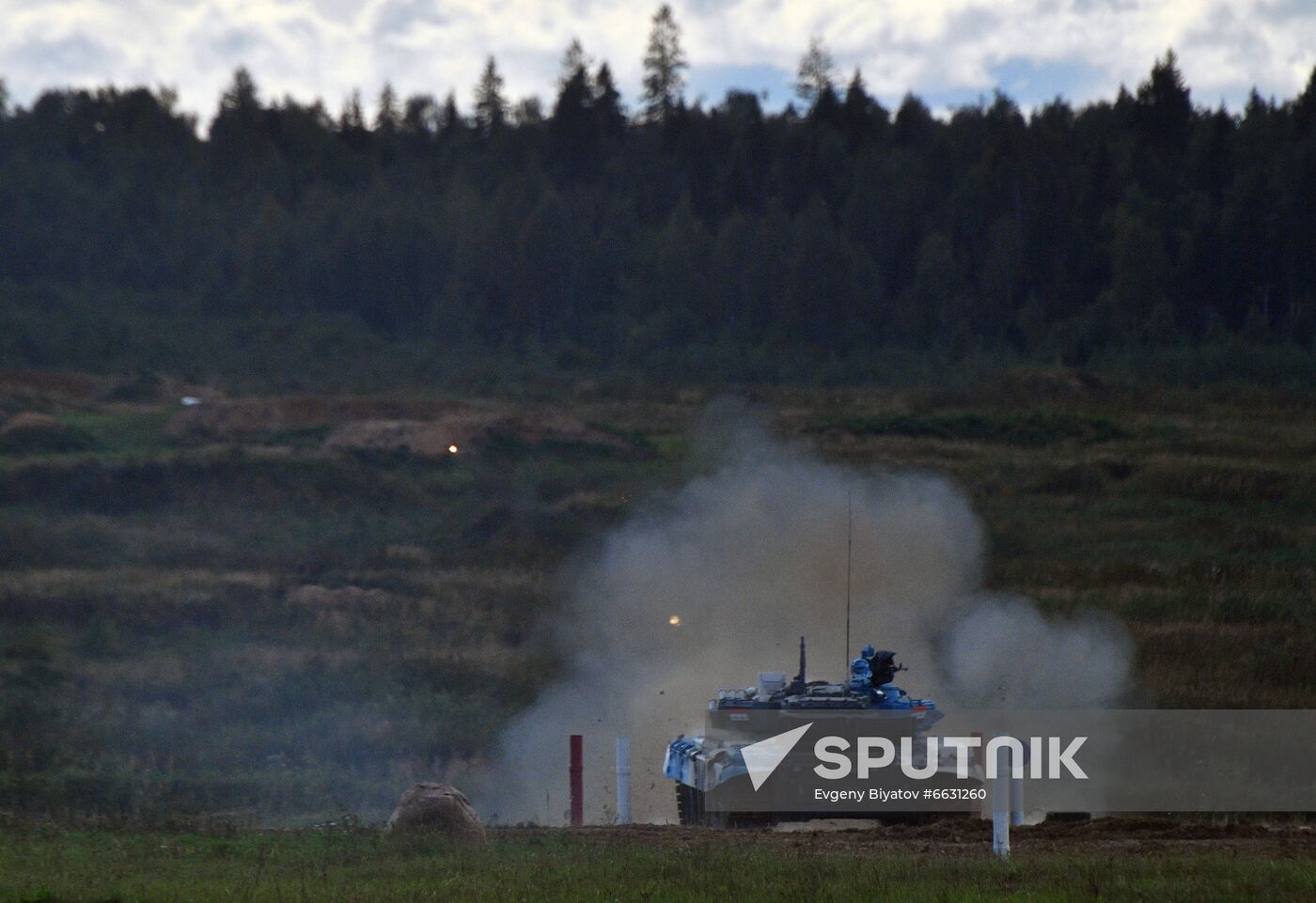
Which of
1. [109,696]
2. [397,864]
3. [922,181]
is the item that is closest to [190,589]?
[109,696]

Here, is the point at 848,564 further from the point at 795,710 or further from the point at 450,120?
the point at 450,120

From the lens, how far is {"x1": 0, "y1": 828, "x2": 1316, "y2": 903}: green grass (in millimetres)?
11477

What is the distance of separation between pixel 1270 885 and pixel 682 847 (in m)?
4.85

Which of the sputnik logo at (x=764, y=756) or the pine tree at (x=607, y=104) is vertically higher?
the pine tree at (x=607, y=104)

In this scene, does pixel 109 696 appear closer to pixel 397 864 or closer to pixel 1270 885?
pixel 397 864

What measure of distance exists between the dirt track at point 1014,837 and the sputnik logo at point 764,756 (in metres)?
0.74

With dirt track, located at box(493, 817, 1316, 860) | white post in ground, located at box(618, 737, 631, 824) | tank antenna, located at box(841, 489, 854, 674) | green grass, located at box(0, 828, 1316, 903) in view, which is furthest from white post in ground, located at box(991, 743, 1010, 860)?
tank antenna, located at box(841, 489, 854, 674)

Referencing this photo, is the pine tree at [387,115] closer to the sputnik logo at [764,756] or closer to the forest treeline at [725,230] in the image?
the forest treeline at [725,230]

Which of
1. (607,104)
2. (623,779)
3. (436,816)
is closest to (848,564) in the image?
(623,779)

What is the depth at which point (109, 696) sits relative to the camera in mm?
27859

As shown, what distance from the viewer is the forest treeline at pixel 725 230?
7794 centimetres

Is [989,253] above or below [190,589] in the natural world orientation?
above

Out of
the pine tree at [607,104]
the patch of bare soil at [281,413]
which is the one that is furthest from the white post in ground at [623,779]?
the pine tree at [607,104]

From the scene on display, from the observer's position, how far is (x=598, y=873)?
41.4 feet
